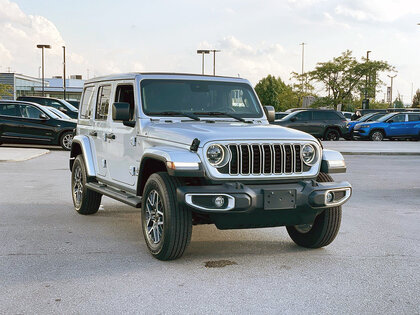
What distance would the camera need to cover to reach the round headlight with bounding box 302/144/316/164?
6078 mm

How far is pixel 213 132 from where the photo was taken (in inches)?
229

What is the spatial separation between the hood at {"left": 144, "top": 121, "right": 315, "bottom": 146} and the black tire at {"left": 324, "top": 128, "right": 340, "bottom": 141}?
77.3ft

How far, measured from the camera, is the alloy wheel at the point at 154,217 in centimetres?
600

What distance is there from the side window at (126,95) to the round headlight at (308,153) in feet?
6.88

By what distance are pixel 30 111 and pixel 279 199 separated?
1675cm

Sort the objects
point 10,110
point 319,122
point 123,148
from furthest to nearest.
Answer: point 319,122 < point 10,110 < point 123,148

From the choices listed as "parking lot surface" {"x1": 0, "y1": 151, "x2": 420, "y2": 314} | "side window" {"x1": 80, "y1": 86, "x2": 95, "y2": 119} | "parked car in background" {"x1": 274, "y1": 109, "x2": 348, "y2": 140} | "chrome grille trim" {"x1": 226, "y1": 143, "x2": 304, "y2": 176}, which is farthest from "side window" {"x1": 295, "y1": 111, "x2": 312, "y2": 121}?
"chrome grille trim" {"x1": 226, "y1": 143, "x2": 304, "y2": 176}

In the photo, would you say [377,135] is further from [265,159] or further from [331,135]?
[265,159]

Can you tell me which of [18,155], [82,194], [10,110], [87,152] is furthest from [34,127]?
[87,152]

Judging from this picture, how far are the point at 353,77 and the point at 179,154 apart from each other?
165 feet

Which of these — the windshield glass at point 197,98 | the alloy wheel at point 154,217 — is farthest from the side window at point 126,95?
the alloy wheel at point 154,217

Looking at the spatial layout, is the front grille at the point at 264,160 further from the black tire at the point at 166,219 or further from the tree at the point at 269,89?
the tree at the point at 269,89

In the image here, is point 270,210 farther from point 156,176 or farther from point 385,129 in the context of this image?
point 385,129

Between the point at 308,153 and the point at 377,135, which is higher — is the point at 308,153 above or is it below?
above
